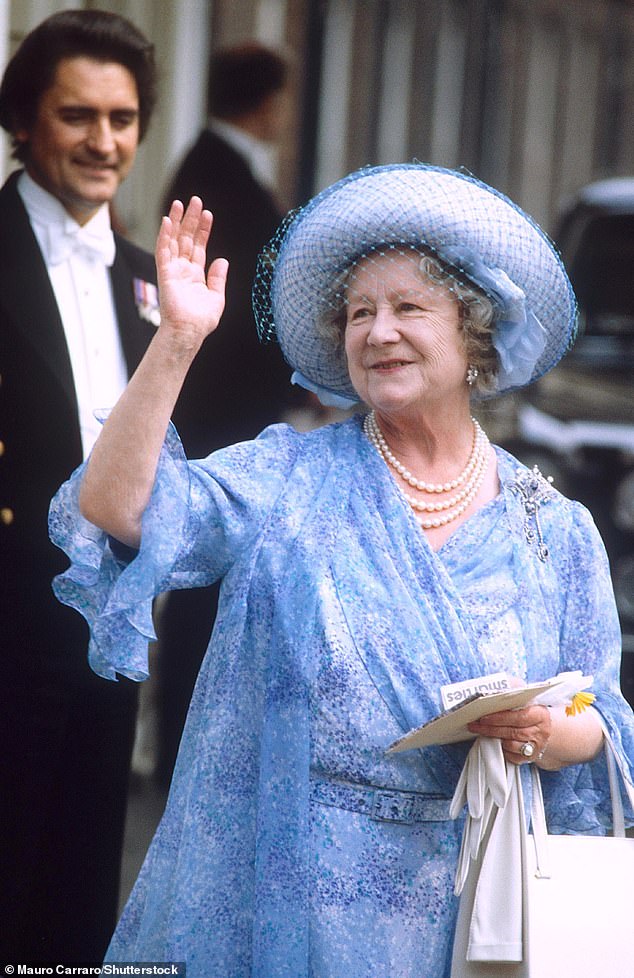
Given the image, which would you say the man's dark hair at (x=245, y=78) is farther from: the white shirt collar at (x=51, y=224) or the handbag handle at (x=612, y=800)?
the handbag handle at (x=612, y=800)

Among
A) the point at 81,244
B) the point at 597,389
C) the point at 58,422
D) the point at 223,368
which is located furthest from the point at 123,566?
the point at 597,389

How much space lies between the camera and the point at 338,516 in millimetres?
2488

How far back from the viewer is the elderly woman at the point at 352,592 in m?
2.38

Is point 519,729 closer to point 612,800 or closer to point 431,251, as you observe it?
point 612,800

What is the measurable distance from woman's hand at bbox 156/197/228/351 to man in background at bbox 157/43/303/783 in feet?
6.02

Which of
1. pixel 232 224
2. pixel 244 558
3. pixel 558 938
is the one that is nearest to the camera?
pixel 558 938

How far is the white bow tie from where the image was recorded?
3.43m

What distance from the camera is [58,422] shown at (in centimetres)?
328

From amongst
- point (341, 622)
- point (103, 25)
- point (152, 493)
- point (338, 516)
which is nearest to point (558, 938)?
point (341, 622)

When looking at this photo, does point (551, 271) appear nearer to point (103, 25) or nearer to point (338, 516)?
point (338, 516)

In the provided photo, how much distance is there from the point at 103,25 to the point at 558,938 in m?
2.24

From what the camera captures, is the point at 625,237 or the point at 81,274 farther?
the point at 625,237

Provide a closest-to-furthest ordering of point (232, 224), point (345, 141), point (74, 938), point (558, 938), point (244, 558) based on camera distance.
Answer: point (558, 938)
point (244, 558)
point (74, 938)
point (232, 224)
point (345, 141)

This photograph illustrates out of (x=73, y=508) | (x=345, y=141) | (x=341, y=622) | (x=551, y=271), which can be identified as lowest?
(x=341, y=622)
